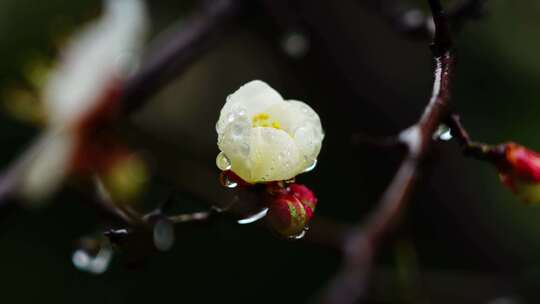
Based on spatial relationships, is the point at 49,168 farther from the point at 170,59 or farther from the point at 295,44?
the point at 295,44

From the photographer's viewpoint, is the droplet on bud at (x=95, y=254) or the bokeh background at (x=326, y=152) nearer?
the droplet on bud at (x=95, y=254)

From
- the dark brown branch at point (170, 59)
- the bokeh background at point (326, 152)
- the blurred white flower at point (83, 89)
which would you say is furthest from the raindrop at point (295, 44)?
the blurred white flower at point (83, 89)

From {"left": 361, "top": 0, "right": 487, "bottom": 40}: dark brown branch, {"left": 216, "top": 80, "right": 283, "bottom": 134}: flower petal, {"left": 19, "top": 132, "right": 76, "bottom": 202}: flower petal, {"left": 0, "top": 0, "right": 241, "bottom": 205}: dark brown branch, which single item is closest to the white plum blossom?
{"left": 216, "top": 80, "right": 283, "bottom": 134}: flower petal

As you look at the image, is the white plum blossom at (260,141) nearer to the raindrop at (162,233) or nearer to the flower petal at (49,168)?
the raindrop at (162,233)

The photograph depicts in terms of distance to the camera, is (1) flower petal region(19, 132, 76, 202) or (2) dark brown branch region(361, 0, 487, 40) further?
(1) flower petal region(19, 132, 76, 202)

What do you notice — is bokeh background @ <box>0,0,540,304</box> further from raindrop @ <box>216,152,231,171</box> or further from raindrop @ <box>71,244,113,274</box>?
raindrop @ <box>216,152,231,171</box>
